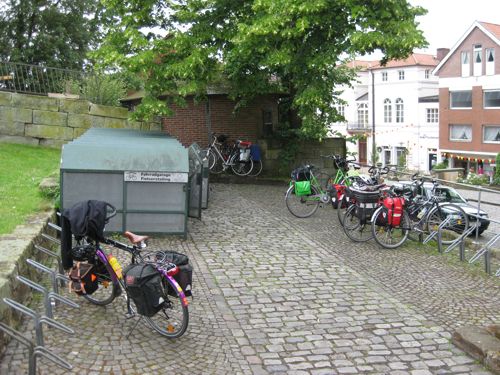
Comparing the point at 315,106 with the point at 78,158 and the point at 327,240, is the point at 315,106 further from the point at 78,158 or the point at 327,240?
the point at 78,158

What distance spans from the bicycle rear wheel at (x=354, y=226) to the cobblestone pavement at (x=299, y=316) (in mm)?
238

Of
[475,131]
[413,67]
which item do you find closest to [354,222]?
[475,131]

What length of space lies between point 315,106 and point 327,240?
19.5 ft

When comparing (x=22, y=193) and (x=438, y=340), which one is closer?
(x=438, y=340)

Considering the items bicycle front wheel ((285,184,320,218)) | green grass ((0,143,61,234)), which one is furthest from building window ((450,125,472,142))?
bicycle front wheel ((285,184,320,218))

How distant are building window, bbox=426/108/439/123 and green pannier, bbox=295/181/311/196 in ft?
174

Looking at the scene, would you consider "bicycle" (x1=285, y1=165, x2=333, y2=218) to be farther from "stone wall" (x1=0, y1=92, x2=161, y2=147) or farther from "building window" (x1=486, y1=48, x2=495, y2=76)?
"building window" (x1=486, y1=48, x2=495, y2=76)

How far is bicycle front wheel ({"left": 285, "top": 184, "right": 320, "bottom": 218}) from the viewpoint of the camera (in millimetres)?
13180

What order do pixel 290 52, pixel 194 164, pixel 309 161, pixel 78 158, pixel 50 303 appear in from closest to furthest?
pixel 50 303 < pixel 78 158 < pixel 194 164 < pixel 290 52 < pixel 309 161

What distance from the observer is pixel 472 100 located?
2108 inches

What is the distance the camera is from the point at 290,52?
608 inches

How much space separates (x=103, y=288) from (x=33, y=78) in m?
14.5

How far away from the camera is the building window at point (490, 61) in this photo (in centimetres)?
5134

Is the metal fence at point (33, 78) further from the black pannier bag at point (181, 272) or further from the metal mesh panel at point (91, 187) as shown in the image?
the black pannier bag at point (181, 272)
